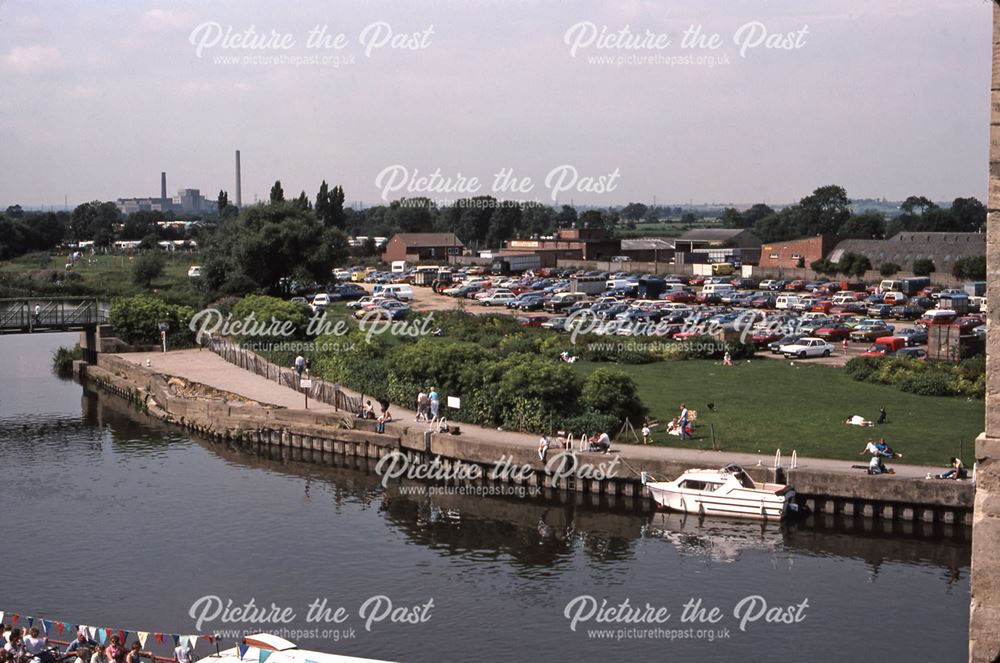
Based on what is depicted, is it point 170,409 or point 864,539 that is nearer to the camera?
point 864,539

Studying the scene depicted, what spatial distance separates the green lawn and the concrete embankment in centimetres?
221

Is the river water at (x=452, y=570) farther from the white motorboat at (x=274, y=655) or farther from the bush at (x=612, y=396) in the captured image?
the bush at (x=612, y=396)

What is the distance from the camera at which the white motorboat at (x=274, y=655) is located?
23953 mm

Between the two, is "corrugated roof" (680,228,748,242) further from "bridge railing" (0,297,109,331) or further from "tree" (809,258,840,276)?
"bridge railing" (0,297,109,331)

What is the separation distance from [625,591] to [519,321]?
1828 inches

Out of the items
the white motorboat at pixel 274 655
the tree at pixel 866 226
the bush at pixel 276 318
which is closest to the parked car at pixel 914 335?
the bush at pixel 276 318

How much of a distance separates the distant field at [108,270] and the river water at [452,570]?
6123cm

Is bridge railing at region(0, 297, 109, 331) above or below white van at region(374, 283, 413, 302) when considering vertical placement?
below

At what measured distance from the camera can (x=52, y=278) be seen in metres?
115

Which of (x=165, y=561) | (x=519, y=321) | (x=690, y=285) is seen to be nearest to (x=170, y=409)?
(x=165, y=561)

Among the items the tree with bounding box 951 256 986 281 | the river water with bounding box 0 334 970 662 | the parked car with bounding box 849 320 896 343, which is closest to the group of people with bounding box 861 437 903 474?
the river water with bounding box 0 334 970 662

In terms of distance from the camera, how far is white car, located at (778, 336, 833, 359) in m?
62.4

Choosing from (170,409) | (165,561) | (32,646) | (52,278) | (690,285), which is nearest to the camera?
(32,646)

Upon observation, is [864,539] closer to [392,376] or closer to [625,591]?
[625,591]
